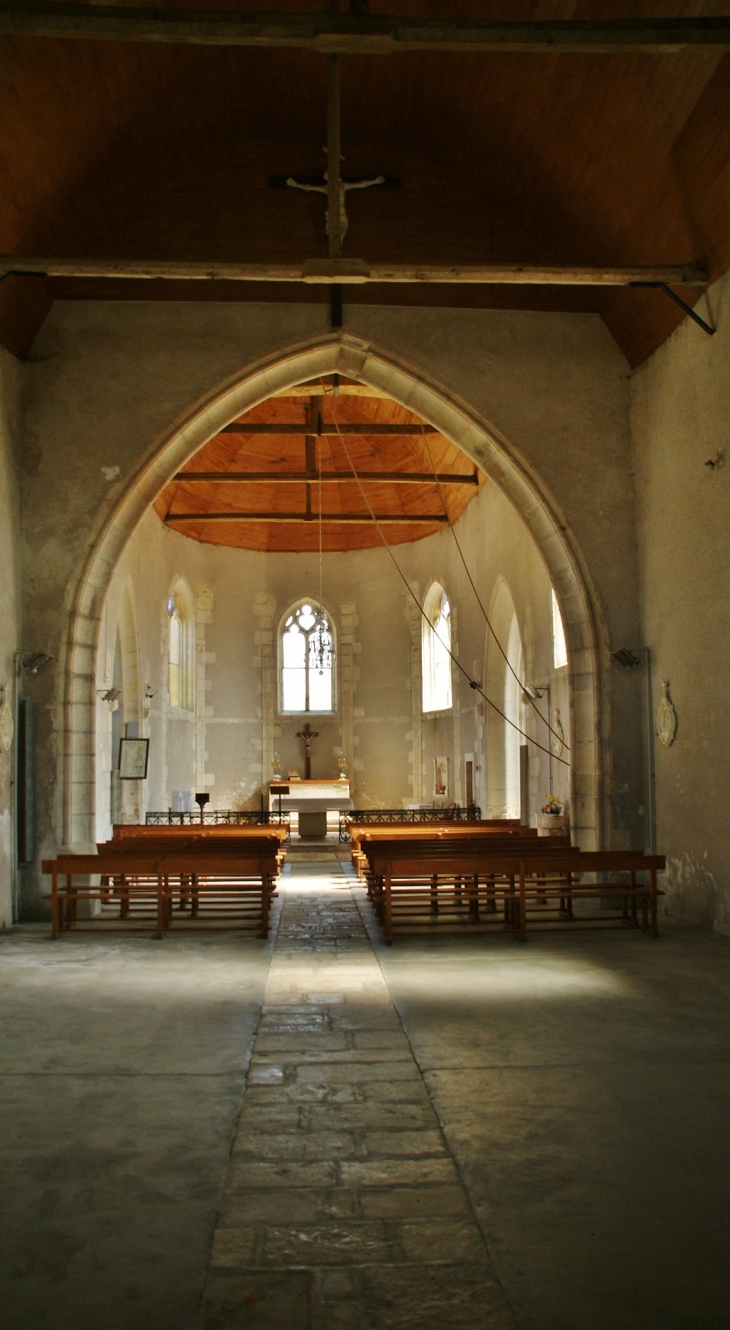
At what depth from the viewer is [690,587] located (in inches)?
335

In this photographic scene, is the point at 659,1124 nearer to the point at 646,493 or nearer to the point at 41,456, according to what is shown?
the point at 646,493

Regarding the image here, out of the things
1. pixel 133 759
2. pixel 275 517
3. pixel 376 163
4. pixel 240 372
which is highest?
pixel 376 163

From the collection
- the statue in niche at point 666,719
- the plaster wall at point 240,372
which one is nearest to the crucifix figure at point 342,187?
the plaster wall at point 240,372

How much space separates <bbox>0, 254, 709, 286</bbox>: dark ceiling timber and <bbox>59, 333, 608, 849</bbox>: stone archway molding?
164cm

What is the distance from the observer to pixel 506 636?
15688 mm

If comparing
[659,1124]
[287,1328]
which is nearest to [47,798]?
[659,1124]

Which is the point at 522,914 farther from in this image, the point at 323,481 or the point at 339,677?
the point at 339,677

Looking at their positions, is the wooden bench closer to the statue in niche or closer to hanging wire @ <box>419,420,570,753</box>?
the statue in niche

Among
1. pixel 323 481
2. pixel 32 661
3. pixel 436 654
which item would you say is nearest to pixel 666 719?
pixel 32 661

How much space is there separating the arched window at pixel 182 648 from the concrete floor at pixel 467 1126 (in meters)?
12.2

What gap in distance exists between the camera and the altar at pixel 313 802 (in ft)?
50.1

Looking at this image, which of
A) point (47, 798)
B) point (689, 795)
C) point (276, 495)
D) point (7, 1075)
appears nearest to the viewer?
point (7, 1075)

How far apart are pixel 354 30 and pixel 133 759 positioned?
27.2ft

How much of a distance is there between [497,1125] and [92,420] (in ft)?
25.6
